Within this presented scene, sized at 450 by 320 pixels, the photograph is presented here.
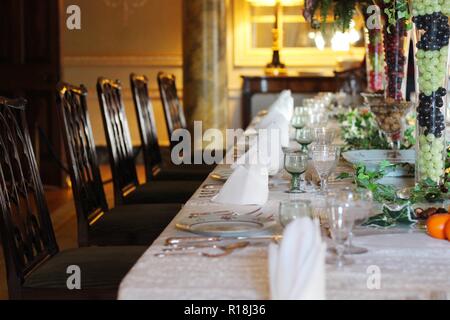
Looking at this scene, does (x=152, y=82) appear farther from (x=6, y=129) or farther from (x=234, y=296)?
(x=234, y=296)

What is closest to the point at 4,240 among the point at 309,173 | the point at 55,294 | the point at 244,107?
the point at 55,294

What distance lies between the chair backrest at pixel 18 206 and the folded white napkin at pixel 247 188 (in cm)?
58

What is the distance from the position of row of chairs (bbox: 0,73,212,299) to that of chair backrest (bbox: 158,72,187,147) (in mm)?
33

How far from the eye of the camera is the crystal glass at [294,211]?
1.78 m

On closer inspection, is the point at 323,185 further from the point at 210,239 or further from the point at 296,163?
the point at 210,239

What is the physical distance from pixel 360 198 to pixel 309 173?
1.34m

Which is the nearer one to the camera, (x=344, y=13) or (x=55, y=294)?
(x=55, y=294)

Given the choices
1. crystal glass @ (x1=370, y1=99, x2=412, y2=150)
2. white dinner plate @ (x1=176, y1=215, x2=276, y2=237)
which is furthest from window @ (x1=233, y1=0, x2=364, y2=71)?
white dinner plate @ (x1=176, y1=215, x2=276, y2=237)

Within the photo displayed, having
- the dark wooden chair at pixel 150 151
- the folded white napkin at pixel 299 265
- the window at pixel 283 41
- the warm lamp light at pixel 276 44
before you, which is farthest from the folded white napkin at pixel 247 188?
the window at pixel 283 41

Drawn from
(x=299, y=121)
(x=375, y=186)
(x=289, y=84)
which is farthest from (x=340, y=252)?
(x=289, y=84)

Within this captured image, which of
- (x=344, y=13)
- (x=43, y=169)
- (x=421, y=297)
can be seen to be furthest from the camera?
(x=43, y=169)

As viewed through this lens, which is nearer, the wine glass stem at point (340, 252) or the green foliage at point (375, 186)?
the wine glass stem at point (340, 252)

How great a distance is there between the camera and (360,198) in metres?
1.75

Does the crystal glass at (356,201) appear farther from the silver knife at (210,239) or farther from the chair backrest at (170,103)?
the chair backrest at (170,103)
